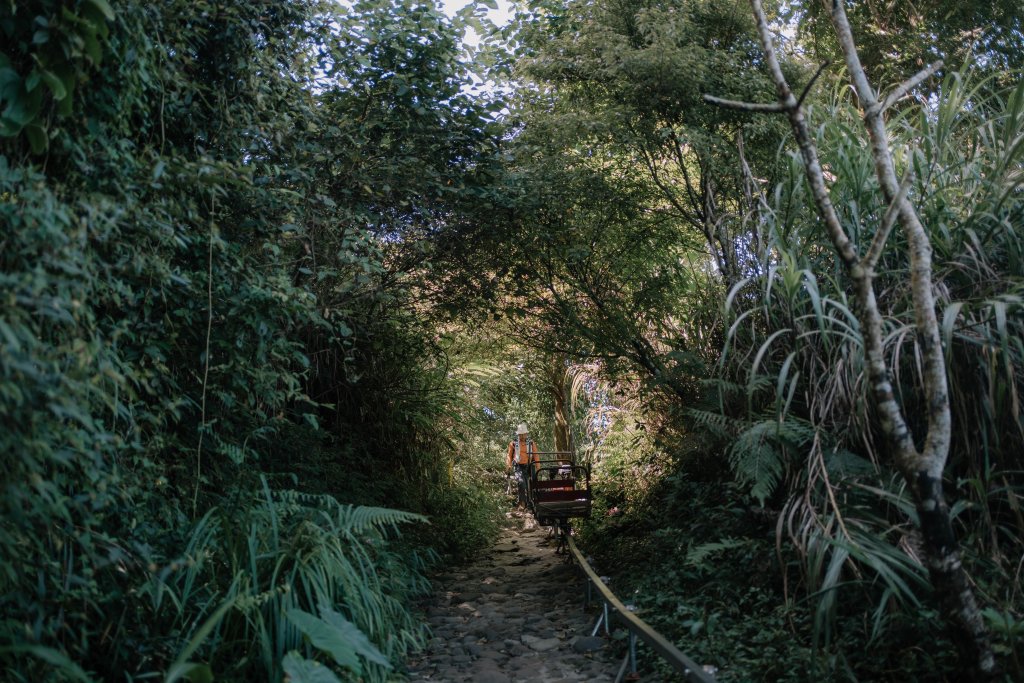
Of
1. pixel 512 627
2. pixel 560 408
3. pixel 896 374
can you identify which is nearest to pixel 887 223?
pixel 896 374

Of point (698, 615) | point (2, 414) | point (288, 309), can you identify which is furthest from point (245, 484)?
point (698, 615)

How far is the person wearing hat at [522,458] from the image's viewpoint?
14345 millimetres

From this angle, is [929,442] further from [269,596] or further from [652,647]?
[269,596]

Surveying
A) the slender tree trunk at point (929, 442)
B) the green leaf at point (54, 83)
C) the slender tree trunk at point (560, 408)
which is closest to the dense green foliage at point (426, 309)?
the green leaf at point (54, 83)

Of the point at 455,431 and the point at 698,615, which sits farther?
the point at 455,431

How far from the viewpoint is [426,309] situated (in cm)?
980

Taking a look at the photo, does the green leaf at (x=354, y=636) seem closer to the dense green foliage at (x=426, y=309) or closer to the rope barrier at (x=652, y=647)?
the dense green foliage at (x=426, y=309)

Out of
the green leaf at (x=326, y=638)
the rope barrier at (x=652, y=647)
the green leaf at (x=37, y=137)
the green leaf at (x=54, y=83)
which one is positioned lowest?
the rope barrier at (x=652, y=647)

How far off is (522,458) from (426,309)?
759cm

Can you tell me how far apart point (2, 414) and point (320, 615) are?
2.26 m

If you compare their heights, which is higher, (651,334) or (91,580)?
(651,334)

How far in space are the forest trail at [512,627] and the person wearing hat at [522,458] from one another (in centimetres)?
265

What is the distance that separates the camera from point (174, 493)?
493cm

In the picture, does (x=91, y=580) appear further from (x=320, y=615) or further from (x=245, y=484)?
(x=245, y=484)
